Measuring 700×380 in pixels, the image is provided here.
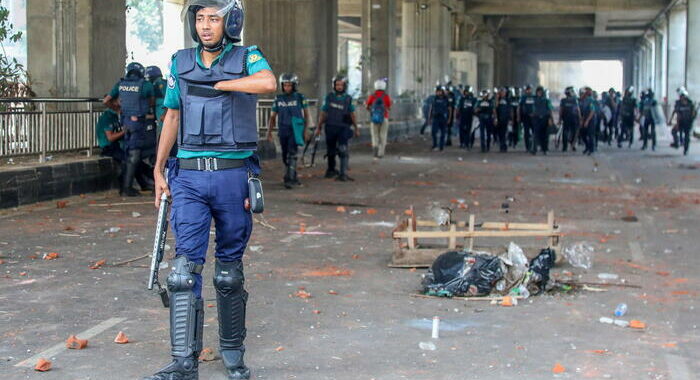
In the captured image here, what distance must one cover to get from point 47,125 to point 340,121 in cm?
562

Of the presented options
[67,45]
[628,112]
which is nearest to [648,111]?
[628,112]

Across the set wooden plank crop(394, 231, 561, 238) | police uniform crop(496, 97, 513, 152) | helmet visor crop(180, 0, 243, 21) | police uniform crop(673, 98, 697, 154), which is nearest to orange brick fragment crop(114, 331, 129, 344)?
helmet visor crop(180, 0, 243, 21)

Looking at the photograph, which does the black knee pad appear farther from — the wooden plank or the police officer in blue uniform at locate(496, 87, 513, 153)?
the police officer in blue uniform at locate(496, 87, 513, 153)

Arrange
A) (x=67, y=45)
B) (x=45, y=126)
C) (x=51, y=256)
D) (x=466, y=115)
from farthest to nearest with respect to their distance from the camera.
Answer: (x=466, y=115), (x=67, y=45), (x=45, y=126), (x=51, y=256)

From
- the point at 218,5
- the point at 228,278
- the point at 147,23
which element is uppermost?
the point at 147,23

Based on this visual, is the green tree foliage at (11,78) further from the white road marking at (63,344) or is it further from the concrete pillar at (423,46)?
the concrete pillar at (423,46)

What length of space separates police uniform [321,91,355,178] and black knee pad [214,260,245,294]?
13.5 metres

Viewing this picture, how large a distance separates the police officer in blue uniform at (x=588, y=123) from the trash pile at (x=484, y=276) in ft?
70.1

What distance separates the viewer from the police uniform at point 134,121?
50.8ft

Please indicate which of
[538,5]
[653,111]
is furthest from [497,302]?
[538,5]

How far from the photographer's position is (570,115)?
2959 centimetres

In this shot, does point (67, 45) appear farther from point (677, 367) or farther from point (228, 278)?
point (677, 367)

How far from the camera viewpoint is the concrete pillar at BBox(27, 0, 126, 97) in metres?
18.8

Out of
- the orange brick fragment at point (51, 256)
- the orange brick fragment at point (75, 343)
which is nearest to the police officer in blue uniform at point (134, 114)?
the orange brick fragment at point (51, 256)
